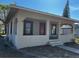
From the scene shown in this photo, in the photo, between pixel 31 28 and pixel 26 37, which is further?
pixel 31 28

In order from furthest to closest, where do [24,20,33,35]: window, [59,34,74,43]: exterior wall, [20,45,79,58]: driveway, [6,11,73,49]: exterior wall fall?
1. [59,34,74,43]: exterior wall
2. [24,20,33,35]: window
3. [6,11,73,49]: exterior wall
4. [20,45,79,58]: driveway

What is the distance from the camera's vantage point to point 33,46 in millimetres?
12461

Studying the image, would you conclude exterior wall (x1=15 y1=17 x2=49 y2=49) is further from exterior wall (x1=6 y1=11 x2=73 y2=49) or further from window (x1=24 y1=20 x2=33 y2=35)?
window (x1=24 y1=20 x2=33 y2=35)

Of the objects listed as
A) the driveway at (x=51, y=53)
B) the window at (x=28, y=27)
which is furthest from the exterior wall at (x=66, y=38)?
the driveway at (x=51, y=53)

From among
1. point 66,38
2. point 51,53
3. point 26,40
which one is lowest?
point 51,53

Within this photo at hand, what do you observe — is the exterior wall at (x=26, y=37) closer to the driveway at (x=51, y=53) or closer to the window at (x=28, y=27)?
the window at (x=28, y=27)

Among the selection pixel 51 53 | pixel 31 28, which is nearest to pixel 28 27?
pixel 31 28

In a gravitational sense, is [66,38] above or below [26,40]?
below

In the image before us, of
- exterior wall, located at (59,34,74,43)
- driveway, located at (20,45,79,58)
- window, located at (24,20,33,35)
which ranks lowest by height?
driveway, located at (20,45,79,58)

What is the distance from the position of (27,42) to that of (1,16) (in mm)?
23914

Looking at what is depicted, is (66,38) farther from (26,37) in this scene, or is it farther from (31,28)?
(26,37)

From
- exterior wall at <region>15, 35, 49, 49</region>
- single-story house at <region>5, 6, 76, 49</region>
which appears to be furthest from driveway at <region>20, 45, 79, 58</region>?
single-story house at <region>5, 6, 76, 49</region>

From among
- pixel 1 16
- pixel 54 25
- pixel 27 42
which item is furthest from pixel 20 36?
pixel 1 16

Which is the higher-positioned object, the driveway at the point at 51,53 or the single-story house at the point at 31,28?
the single-story house at the point at 31,28
